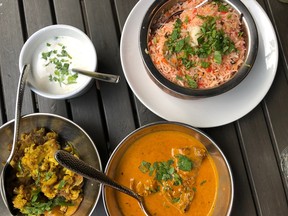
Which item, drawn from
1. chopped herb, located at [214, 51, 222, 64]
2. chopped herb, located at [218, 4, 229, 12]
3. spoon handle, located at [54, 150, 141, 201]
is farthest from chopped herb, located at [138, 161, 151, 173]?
chopped herb, located at [218, 4, 229, 12]

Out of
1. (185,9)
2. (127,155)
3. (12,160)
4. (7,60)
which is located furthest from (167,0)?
(12,160)

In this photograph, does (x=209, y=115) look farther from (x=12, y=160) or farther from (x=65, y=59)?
(x=12, y=160)

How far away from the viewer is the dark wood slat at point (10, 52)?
1.64 meters

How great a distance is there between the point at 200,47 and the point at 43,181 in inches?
29.7

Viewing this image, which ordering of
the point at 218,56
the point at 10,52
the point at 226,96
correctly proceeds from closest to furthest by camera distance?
the point at 218,56
the point at 226,96
the point at 10,52

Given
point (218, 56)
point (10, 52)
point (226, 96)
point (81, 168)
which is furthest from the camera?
point (10, 52)

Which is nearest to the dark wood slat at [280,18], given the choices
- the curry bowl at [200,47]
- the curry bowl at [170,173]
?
the curry bowl at [200,47]

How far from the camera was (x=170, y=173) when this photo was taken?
1.50 meters

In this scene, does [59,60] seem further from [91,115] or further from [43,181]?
[43,181]

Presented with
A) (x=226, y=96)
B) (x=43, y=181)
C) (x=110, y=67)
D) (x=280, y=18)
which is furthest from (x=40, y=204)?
(x=280, y=18)

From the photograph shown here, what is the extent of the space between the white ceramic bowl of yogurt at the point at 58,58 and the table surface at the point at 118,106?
84 millimetres

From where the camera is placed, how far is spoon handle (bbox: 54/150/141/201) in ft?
3.85

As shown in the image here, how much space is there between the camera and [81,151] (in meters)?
1.50

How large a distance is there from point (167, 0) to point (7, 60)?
72 cm
